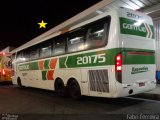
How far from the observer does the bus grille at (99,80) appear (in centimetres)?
783

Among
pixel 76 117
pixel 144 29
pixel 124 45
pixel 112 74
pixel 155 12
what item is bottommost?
pixel 76 117

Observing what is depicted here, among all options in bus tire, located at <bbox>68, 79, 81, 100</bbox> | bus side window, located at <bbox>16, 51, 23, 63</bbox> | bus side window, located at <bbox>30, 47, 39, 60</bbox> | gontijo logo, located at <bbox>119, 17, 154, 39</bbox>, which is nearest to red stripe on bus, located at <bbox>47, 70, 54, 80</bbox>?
bus tire, located at <bbox>68, 79, 81, 100</bbox>

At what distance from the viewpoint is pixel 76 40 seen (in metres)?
9.55

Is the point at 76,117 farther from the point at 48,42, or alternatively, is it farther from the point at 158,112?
the point at 48,42

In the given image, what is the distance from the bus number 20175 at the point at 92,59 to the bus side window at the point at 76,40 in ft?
1.38

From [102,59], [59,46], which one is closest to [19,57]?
[59,46]

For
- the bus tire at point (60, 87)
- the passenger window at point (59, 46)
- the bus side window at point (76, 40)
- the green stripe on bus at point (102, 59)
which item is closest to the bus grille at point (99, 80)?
the green stripe on bus at point (102, 59)

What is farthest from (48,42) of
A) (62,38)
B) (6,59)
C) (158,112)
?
(6,59)

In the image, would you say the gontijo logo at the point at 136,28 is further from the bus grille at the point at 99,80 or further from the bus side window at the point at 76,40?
the bus side window at the point at 76,40

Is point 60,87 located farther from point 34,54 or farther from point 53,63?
point 34,54

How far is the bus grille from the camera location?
783cm

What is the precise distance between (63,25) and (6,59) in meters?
7.18

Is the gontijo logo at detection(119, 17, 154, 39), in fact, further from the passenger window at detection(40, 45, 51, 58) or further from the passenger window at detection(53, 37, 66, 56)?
the passenger window at detection(40, 45, 51, 58)

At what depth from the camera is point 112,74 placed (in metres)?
7.54
